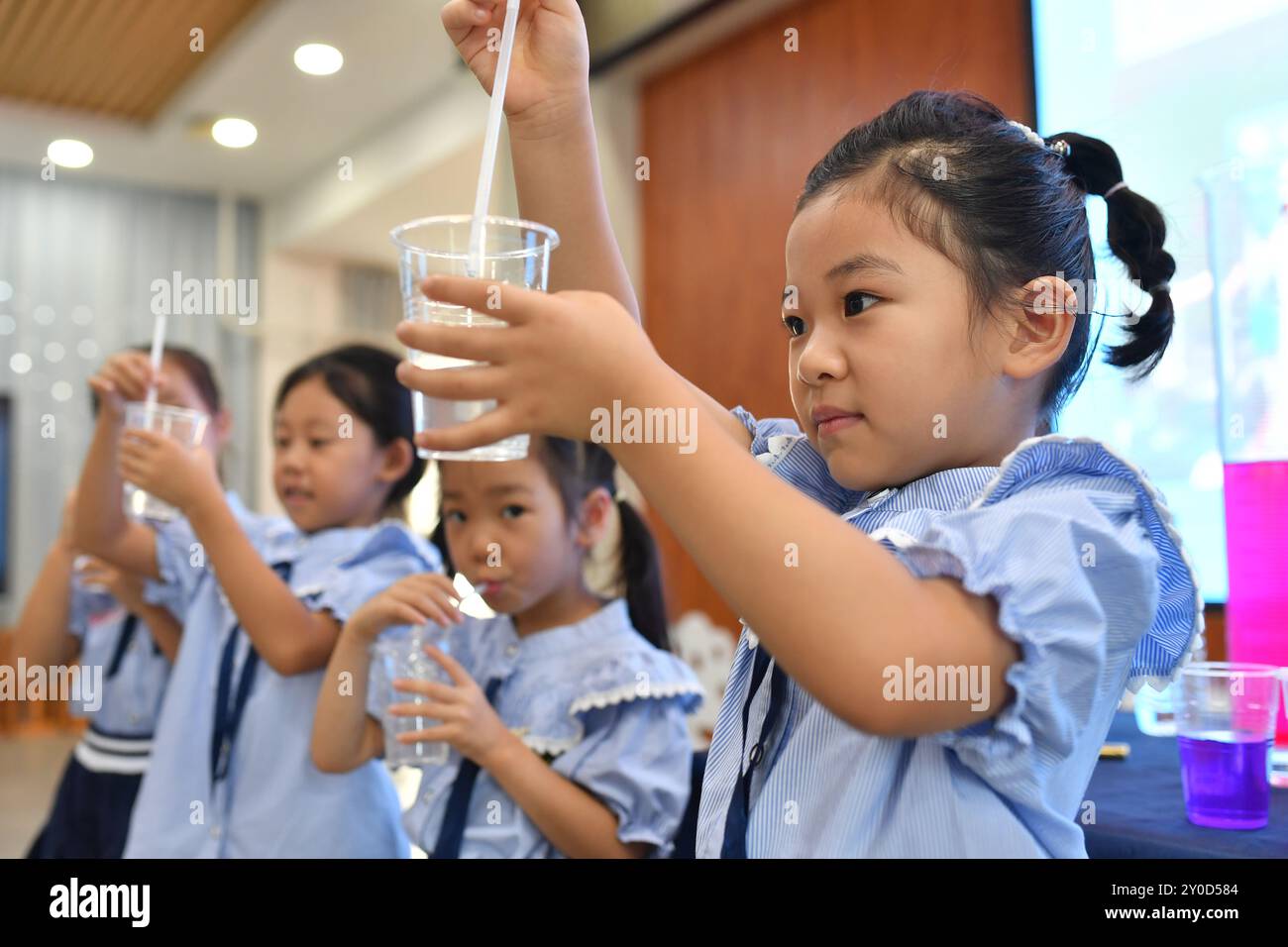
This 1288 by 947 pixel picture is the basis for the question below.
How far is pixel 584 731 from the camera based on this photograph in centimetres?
115

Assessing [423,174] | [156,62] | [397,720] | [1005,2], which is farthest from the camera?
[423,174]

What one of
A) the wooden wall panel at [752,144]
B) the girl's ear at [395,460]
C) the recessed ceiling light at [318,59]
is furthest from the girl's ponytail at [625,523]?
the recessed ceiling light at [318,59]

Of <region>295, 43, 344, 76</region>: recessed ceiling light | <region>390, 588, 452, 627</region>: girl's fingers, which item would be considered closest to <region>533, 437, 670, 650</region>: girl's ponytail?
<region>390, 588, 452, 627</region>: girl's fingers

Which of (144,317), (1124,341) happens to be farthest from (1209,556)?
(144,317)

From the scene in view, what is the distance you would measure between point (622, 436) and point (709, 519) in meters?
0.05

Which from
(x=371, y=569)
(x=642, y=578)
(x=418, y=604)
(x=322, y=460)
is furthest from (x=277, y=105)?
(x=418, y=604)

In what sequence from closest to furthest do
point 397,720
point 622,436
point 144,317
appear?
1. point 622,436
2. point 397,720
3. point 144,317

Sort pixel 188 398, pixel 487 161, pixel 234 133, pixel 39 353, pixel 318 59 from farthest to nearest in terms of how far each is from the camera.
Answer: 1. pixel 39 353
2. pixel 234 133
3. pixel 318 59
4. pixel 188 398
5. pixel 487 161

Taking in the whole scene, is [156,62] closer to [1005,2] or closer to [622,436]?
[1005,2]

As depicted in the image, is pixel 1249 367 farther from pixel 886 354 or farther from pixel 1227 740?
pixel 886 354

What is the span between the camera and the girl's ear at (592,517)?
4.14 feet

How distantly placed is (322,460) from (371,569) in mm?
175

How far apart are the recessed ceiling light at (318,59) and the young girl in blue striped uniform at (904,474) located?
3192 millimetres

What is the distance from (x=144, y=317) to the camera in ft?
17.4
